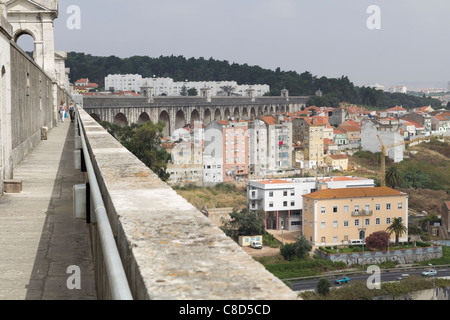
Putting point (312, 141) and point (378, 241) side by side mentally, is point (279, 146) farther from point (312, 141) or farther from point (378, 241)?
point (378, 241)

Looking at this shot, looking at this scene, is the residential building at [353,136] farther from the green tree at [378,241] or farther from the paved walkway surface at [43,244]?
the paved walkway surface at [43,244]

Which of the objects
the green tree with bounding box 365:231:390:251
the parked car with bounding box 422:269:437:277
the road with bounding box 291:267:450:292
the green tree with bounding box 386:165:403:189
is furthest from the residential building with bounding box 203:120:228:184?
the parked car with bounding box 422:269:437:277

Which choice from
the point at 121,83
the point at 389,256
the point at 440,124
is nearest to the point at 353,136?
the point at 440,124

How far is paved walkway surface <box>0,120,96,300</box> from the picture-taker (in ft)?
A: 9.93

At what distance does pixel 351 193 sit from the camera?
45.3 m

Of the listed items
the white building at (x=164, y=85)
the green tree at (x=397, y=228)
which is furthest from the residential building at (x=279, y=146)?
the white building at (x=164, y=85)

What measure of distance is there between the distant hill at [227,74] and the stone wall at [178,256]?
124187 mm

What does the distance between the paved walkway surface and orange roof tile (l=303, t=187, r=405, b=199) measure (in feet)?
124

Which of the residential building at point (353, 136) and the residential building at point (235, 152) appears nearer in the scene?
the residential building at point (235, 152)

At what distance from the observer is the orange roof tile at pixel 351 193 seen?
44250 mm

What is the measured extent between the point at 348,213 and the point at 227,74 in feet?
403

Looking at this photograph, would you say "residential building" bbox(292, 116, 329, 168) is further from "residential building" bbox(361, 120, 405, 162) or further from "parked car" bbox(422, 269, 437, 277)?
"parked car" bbox(422, 269, 437, 277)

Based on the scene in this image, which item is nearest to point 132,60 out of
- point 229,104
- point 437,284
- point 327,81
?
point 327,81

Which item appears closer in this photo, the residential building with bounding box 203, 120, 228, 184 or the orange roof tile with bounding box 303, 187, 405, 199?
the orange roof tile with bounding box 303, 187, 405, 199
